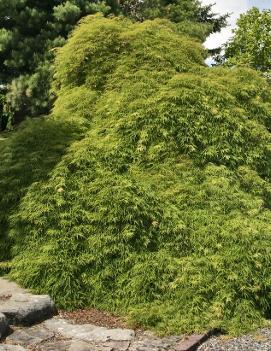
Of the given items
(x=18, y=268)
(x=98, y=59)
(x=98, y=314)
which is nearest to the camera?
(x=98, y=314)

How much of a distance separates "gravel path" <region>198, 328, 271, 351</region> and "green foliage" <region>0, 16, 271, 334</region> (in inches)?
5.9

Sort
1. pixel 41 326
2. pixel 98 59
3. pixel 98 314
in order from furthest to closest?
pixel 98 59, pixel 98 314, pixel 41 326

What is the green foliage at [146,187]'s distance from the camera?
5.34 m

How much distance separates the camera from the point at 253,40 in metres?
22.8

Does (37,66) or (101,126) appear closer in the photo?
(101,126)

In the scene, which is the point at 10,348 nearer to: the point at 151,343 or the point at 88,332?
the point at 88,332

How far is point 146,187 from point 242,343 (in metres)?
2.13

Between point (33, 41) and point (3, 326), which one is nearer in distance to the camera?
point (3, 326)

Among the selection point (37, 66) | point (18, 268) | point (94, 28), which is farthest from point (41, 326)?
point (37, 66)

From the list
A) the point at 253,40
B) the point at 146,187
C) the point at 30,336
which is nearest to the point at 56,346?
the point at 30,336

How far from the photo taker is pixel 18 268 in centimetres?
566

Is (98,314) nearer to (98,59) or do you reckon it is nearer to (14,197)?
(14,197)

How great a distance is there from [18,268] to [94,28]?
3.81 meters

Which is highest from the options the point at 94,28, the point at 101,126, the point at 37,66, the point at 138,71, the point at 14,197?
the point at 94,28
